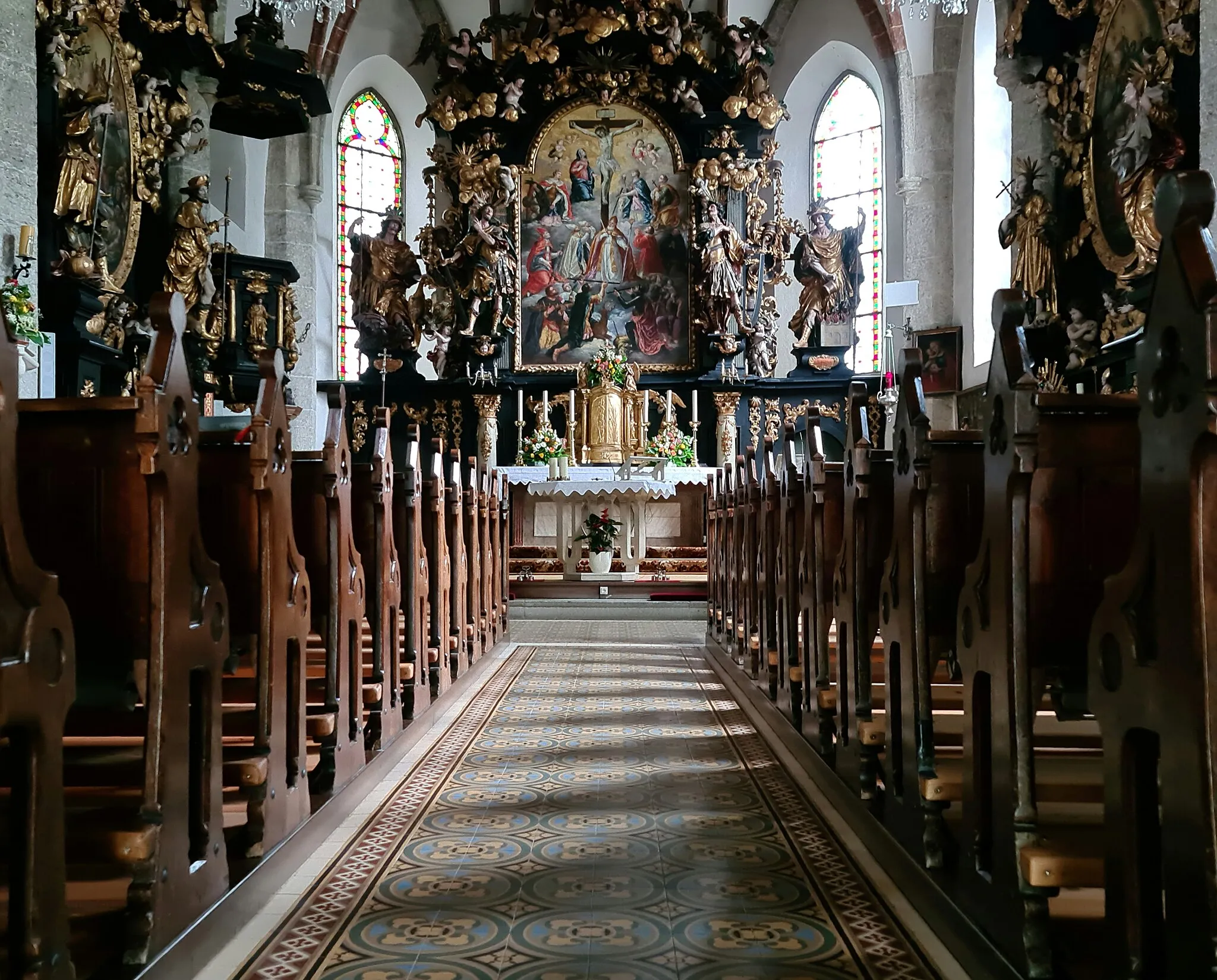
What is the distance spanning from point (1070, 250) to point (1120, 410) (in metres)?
8.49

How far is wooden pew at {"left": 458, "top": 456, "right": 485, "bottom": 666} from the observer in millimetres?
6938

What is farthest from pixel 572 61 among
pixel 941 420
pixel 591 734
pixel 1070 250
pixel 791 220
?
pixel 591 734

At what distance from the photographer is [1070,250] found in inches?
396

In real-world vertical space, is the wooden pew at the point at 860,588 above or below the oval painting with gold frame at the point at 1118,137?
below

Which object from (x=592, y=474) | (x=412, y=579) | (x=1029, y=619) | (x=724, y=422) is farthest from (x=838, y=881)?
(x=724, y=422)

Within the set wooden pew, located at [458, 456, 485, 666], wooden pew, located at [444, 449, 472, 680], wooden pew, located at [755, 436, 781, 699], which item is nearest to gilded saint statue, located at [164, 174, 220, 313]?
wooden pew, located at [458, 456, 485, 666]

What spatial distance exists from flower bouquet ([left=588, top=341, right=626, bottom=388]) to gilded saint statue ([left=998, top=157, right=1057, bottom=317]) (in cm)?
572

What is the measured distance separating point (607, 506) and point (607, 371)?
130 inches

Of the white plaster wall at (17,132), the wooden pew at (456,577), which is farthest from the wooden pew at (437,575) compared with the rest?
the white plaster wall at (17,132)

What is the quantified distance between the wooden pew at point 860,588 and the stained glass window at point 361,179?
48.7 ft

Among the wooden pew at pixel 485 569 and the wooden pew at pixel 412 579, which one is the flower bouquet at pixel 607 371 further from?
the wooden pew at pixel 412 579

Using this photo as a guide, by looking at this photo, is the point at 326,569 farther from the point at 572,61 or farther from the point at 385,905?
the point at 572,61

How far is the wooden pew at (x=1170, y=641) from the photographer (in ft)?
5.12

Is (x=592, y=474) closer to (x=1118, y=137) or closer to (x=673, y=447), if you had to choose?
(x=673, y=447)
